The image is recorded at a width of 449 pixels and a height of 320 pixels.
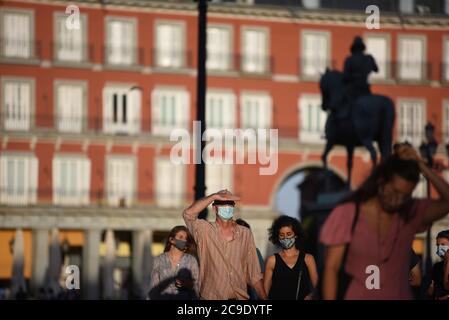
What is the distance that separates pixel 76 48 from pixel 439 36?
1467cm

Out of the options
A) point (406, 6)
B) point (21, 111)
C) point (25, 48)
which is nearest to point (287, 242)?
point (21, 111)

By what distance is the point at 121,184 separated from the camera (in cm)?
5203

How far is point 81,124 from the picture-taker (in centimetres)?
5172

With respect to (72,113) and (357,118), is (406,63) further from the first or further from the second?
(357,118)

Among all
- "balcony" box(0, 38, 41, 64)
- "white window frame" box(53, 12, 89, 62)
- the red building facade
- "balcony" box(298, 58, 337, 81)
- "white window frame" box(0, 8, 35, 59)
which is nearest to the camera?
the red building facade

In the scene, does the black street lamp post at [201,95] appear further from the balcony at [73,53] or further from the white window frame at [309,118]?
the white window frame at [309,118]

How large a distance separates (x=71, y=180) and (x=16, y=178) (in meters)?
2.13

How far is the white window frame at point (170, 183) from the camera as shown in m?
52.0

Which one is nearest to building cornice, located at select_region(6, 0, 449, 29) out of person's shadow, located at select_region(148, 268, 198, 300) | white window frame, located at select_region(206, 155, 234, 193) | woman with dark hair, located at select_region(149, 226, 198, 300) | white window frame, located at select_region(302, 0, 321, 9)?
white window frame, located at select_region(302, 0, 321, 9)

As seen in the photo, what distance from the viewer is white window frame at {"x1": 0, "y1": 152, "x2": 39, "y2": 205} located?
5031 cm

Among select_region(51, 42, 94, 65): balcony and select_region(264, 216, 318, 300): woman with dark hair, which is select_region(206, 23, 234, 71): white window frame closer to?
select_region(51, 42, 94, 65): balcony

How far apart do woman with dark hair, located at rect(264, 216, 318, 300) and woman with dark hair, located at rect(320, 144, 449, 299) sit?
2.70 metres
